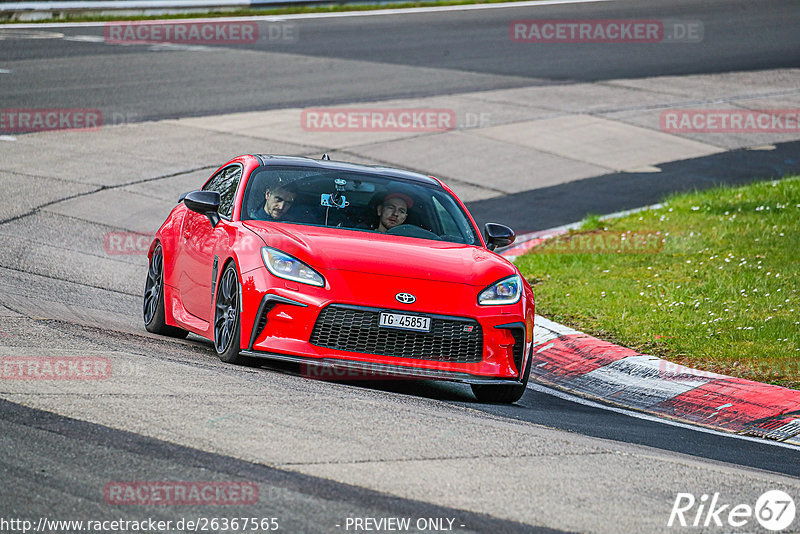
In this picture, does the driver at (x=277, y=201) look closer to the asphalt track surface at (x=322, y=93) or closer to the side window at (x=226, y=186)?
the side window at (x=226, y=186)

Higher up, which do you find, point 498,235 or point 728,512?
point 498,235

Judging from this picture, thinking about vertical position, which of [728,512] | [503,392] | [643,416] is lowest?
[643,416]

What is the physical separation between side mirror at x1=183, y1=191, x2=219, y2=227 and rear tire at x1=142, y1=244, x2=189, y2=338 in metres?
1.01

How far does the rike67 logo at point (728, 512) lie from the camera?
5324mm

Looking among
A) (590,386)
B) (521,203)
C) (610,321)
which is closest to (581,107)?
(521,203)

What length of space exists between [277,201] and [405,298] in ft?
5.40

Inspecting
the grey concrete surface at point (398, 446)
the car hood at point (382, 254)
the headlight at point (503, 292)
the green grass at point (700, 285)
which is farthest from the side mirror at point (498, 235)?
the grey concrete surface at point (398, 446)

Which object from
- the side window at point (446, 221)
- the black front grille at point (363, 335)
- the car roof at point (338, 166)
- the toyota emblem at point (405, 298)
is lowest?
the black front grille at point (363, 335)

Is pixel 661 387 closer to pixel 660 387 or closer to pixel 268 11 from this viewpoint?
pixel 660 387

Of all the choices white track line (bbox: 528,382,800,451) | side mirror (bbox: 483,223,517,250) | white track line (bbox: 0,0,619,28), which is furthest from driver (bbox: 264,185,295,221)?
white track line (bbox: 0,0,619,28)

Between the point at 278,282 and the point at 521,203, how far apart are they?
9863 millimetres

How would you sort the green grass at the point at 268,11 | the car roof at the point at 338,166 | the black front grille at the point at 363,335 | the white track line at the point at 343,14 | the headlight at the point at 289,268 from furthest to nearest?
the green grass at the point at 268,11
the white track line at the point at 343,14
the car roof at the point at 338,166
the headlight at the point at 289,268
the black front grille at the point at 363,335

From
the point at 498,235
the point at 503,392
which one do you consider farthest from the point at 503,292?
the point at 498,235

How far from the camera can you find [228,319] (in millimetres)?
8266
